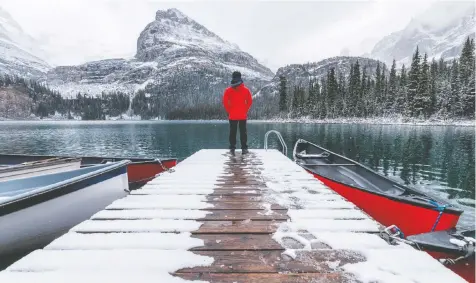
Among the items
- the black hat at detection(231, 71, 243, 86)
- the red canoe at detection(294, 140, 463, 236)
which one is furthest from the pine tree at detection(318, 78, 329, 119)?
the black hat at detection(231, 71, 243, 86)

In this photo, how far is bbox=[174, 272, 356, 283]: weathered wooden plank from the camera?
6.91 ft

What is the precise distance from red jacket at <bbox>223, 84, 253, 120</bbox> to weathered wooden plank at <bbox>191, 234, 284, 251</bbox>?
6.66 metres

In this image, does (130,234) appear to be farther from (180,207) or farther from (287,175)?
(287,175)

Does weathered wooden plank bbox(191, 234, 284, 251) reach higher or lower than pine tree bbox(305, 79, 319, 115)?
lower

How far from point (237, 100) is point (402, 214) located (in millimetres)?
5910

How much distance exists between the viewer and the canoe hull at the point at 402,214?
547 centimetres

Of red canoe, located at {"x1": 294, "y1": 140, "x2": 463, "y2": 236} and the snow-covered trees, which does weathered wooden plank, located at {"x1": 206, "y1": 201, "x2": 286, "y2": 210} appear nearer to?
red canoe, located at {"x1": 294, "y1": 140, "x2": 463, "y2": 236}

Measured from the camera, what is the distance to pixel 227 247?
264 centimetres

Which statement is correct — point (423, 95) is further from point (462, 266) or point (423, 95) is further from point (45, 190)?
point (45, 190)

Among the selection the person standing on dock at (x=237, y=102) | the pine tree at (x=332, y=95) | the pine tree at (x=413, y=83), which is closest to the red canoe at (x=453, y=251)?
the person standing on dock at (x=237, y=102)

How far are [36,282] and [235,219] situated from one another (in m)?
2.07

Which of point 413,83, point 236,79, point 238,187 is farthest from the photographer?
point 413,83

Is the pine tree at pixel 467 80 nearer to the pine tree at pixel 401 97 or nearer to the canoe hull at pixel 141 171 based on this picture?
the pine tree at pixel 401 97

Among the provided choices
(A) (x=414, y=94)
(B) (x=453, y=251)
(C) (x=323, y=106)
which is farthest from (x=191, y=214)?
(C) (x=323, y=106)
